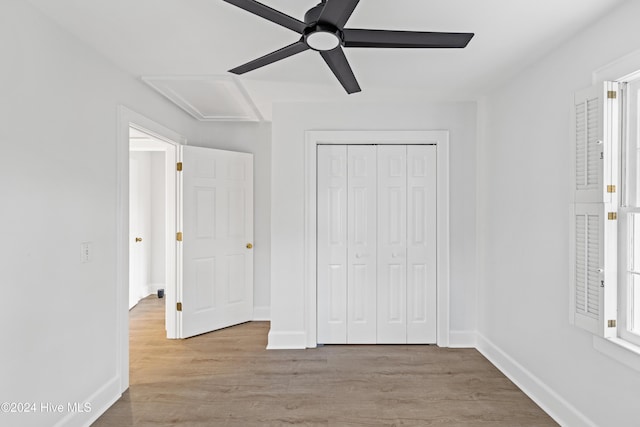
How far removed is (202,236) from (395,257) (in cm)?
204

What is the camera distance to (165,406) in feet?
8.29

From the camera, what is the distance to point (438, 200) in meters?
3.60

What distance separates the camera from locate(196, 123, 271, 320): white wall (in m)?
4.46

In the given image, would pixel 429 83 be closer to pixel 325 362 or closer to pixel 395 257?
pixel 395 257

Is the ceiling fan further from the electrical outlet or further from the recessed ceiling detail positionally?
the electrical outlet

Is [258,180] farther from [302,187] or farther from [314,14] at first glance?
[314,14]

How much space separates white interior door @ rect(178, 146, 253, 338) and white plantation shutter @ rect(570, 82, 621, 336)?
3.24 metres

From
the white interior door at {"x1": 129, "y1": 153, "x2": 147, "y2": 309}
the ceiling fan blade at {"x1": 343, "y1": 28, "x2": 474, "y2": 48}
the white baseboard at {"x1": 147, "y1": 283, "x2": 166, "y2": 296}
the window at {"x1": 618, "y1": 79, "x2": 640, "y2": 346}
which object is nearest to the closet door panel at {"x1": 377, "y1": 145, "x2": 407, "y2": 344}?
the window at {"x1": 618, "y1": 79, "x2": 640, "y2": 346}

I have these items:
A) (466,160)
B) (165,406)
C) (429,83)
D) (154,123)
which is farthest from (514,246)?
(154,123)

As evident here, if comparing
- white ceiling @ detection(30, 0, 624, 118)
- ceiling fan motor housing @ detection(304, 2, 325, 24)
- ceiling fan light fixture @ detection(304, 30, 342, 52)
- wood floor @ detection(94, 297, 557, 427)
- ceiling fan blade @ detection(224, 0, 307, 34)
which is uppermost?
white ceiling @ detection(30, 0, 624, 118)

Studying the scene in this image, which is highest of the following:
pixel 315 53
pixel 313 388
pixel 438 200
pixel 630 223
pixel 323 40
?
pixel 315 53

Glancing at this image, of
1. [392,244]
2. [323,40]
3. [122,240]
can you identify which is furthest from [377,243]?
[323,40]

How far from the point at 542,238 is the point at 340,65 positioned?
5.97ft

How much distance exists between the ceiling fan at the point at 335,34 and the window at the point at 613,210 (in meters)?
0.96
